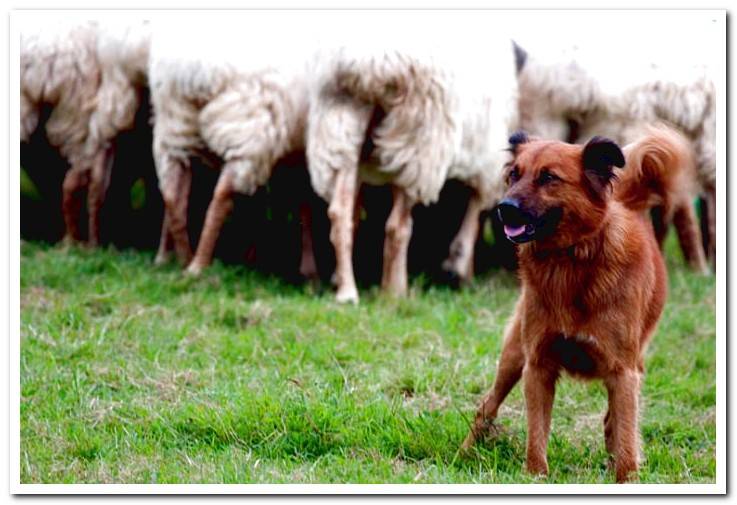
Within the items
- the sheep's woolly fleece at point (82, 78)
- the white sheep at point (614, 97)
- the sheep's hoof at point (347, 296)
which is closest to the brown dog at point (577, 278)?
the sheep's hoof at point (347, 296)

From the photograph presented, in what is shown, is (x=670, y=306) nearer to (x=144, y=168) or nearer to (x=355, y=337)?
(x=355, y=337)

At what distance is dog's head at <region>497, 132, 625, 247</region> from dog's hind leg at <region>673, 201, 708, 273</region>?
577 cm

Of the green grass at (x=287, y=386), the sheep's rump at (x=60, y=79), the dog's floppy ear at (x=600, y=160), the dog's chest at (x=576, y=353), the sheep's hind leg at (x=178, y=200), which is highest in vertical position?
the dog's floppy ear at (x=600, y=160)

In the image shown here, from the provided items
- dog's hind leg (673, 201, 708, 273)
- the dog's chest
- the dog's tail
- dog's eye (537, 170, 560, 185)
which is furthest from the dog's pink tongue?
dog's hind leg (673, 201, 708, 273)

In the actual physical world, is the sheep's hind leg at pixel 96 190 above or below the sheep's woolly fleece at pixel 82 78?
below

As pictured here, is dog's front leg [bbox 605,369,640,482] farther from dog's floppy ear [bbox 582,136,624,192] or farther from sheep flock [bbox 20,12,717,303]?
sheep flock [bbox 20,12,717,303]

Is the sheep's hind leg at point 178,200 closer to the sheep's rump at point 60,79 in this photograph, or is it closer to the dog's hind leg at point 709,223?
the sheep's rump at point 60,79

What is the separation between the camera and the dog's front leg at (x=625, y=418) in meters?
5.58

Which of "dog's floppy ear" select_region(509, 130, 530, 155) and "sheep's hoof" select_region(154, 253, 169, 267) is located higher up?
"dog's floppy ear" select_region(509, 130, 530, 155)

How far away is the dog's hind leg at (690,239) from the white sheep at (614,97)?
380 millimetres

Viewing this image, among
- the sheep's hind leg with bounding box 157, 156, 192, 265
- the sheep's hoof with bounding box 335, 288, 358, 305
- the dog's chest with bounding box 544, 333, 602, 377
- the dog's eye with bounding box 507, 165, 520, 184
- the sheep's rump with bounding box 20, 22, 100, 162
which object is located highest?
the dog's eye with bounding box 507, 165, 520, 184

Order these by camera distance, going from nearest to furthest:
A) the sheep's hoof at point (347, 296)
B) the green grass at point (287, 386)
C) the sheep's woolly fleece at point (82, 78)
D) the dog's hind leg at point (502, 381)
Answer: the green grass at point (287, 386) → the dog's hind leg at point (502, 381) → the sheep's hoof at point (347, 296) → the sheep's woolly fleece at point (82, 78)

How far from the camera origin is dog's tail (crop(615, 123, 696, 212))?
6.09m

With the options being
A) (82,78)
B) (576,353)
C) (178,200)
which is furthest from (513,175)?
(82,78)
